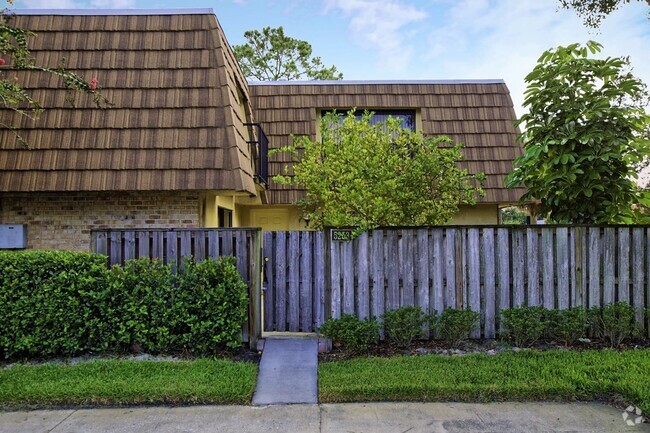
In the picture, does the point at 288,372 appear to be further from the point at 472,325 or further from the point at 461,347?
the point at 472,325

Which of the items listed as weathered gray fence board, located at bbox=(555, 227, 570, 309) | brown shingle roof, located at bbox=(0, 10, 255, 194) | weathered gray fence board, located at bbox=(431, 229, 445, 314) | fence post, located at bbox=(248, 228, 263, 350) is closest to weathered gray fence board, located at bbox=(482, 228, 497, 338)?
weathered gray fence board, located at bbox=(431, 229, 445, 314)

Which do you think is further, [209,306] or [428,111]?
[428,111]

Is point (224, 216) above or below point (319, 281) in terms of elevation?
above

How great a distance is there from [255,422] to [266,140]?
7.42 metres

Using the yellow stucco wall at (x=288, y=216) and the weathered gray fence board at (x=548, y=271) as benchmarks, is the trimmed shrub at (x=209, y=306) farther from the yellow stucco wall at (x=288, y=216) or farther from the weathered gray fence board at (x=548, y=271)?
the yellow stucco wall at (x=288, y=216)

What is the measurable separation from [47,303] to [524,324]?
5.57 meters

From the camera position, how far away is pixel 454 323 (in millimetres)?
5777

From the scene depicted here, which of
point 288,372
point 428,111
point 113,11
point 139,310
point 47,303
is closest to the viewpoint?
point 288,372

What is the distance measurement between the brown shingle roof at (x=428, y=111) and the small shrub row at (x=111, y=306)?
5337 millimetres

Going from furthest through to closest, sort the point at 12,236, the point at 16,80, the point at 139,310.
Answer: the point at 12,236, the point at 16,80, the point at 139,310

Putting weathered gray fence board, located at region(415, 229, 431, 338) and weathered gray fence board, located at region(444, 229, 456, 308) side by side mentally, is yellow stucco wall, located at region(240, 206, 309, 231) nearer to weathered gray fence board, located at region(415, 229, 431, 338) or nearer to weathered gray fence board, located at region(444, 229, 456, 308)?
weathered gray fence board, located at region(415, 229, 431, 338)

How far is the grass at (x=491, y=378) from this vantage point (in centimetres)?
439

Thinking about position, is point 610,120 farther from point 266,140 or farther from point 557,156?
point 266,140

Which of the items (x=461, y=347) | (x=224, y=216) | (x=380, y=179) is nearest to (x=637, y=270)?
(x=461, y=347)
